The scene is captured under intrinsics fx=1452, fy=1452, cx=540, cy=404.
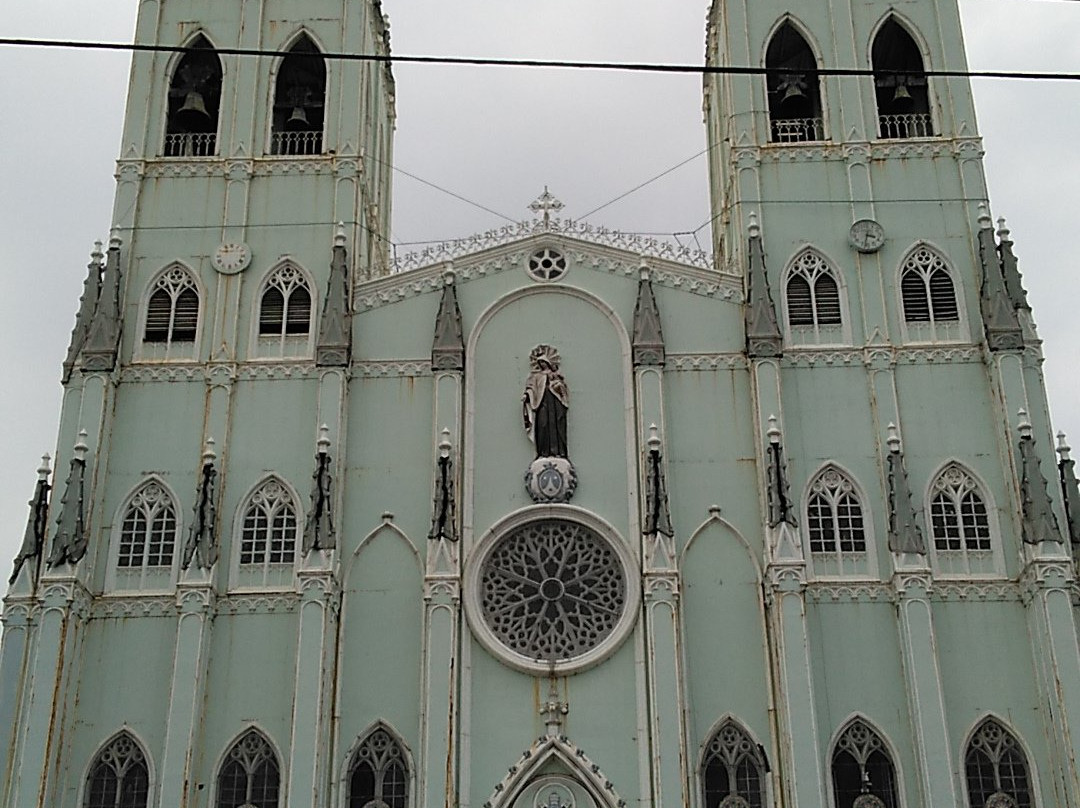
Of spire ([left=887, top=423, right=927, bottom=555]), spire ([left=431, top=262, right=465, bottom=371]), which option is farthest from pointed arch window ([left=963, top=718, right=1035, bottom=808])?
spire ([left=431, top=262, right=465, bottom=371])

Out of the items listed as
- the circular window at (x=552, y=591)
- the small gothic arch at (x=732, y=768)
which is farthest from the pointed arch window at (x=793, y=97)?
the small gothic arch at (x=732, y=768)

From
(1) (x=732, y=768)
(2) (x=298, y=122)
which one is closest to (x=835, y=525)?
(1) (x=732, y=768)

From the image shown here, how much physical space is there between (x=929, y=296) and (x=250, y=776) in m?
18.3

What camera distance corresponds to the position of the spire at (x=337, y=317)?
32.6m

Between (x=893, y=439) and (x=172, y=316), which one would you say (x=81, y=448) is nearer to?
(x=172, y=316)

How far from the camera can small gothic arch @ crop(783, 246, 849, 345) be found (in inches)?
1307

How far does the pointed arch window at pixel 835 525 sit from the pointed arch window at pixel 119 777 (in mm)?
14606

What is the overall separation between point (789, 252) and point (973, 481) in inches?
269

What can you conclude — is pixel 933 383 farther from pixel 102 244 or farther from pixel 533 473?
pixel 102 244

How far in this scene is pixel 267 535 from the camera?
1248 inches

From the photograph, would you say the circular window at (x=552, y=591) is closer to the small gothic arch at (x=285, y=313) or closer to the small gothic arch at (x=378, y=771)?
the small gothic arch at (x=378, y=771)

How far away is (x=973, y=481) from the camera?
3141 centimetres

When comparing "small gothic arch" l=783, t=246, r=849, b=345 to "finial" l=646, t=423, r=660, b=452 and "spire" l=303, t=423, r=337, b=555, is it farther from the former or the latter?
"spire" l=303, t=423, r=337, b=555

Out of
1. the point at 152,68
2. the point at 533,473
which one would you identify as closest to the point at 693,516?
the point at 533,473
